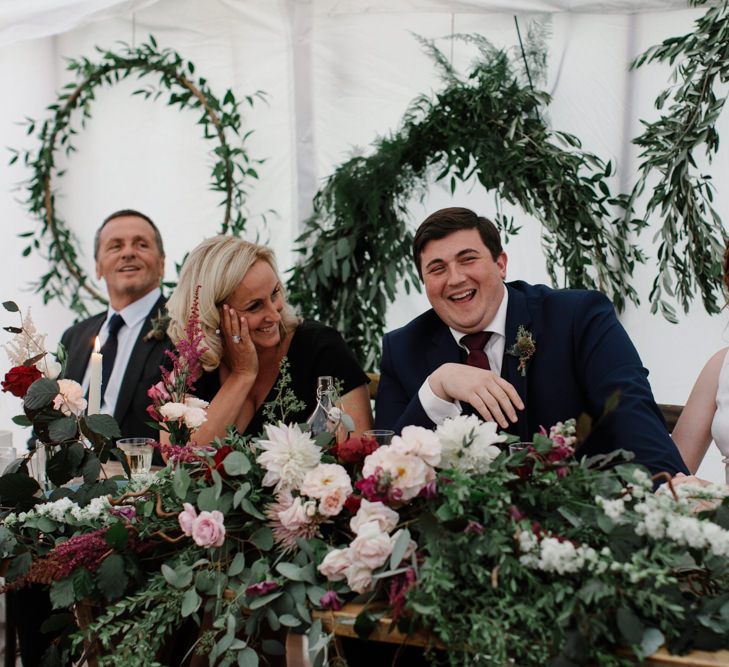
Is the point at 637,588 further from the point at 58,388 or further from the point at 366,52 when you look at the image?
the point at 366,52

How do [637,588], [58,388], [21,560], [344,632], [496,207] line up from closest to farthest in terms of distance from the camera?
1. [637,588]
2. [344,632]
3. [21,560]
4. [58,388]
5. [496,207]

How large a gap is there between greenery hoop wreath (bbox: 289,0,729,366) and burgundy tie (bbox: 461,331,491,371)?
85 centimetres

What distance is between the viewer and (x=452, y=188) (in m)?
3.32

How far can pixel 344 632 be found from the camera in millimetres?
1172

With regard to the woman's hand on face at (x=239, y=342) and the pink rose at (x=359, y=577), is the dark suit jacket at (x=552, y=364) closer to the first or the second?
the woman's hand on face at (x=239, y=342)

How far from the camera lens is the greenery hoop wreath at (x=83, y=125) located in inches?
153

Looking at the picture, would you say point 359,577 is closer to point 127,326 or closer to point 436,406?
point 436,406

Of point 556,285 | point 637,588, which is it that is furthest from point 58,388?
point 556,285

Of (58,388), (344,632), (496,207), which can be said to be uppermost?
(496,207)

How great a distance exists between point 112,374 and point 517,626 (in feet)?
8.40

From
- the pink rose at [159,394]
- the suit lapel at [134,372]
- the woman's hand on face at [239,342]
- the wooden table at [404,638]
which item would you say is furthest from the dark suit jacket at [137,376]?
the wooden table at [404,638]

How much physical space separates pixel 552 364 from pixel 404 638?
4.37ft

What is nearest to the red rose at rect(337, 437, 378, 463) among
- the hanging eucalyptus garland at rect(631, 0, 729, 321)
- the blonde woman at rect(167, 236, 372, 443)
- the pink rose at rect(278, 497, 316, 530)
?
the pink rose at rect(278, 497, 316, 530)

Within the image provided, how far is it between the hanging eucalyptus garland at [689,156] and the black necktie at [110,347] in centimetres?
207
